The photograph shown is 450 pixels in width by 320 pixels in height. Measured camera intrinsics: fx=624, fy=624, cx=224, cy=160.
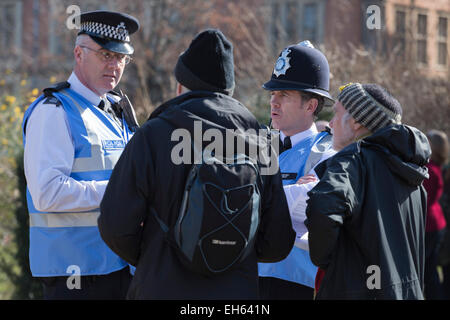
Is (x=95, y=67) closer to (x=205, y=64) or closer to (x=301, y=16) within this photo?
(x=205, y=64)

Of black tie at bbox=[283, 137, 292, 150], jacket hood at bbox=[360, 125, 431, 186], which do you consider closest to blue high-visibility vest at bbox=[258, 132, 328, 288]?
black tie at bbox=[283, 137, 292, 150]

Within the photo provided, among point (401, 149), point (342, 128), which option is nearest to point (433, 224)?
point (342, 128)

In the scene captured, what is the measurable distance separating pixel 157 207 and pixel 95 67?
1.31 metres

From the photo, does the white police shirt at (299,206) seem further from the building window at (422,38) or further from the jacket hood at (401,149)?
the building window at (422,38)

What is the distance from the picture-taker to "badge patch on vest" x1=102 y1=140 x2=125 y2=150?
131 inches

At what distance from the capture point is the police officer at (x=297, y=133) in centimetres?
331

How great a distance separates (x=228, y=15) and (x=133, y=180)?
16719 mm

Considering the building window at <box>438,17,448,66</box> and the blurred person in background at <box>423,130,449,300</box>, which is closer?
the blurred person in background at <box>423,130,449,300</box>

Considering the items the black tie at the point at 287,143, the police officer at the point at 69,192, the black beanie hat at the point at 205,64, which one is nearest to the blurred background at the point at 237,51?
the black tie at the point at 287,143

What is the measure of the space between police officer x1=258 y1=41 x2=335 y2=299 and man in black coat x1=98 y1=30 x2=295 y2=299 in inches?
26.9

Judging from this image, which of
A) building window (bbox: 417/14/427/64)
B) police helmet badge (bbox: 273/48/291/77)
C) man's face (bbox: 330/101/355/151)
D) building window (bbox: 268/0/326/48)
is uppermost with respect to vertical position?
building window (bbox: 268/0/326/48)

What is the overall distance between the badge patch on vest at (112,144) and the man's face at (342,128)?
3.80 ft

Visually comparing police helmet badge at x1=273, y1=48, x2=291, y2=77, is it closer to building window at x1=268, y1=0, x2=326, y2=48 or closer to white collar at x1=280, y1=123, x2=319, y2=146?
white collar at x1=280, y1=123, x2=319, y2=146

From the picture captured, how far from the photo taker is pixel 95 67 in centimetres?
355
